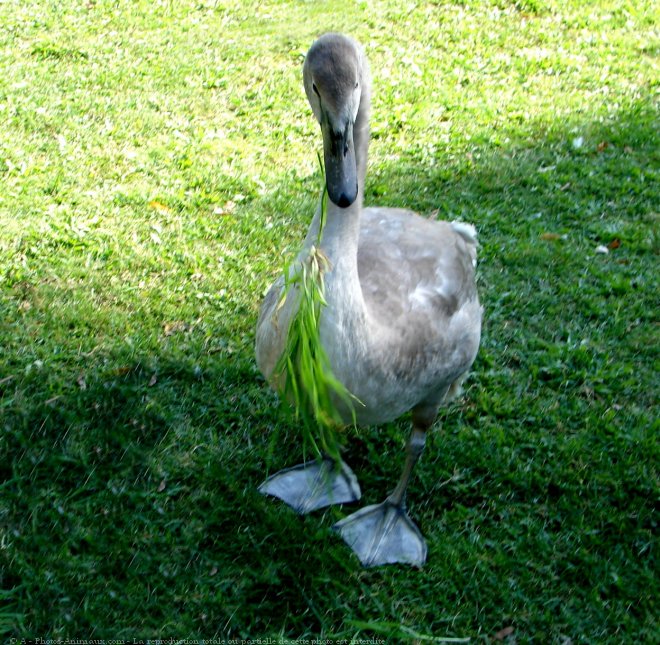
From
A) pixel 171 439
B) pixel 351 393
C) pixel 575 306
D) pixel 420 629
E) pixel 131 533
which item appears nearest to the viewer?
pixel 351 393

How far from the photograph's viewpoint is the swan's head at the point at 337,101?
256cm


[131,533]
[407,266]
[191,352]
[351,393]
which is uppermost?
[407,266]

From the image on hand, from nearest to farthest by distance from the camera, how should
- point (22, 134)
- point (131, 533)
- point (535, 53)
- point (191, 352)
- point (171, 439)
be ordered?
point (131, 533), point (171, 439), point (191, 352), point (22, 134), point (535, 53)

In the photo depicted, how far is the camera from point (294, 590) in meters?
3.39

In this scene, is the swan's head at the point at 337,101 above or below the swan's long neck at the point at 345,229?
above

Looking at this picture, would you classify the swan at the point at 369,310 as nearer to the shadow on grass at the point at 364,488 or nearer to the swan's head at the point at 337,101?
the swan's head at the point at 337,101

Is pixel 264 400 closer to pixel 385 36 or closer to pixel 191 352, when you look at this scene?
pixel 191 352

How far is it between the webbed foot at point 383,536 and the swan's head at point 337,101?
1674 millimetres

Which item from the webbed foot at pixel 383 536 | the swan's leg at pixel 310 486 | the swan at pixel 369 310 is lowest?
the webbed foot at pixel 383 536

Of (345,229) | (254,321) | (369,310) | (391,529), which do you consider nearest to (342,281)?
(345,229)

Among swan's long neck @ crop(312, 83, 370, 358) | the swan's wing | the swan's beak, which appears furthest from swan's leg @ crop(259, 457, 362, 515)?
the swan's beak

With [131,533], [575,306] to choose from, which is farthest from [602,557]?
[131,533]

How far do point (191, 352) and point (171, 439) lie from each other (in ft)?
2.10

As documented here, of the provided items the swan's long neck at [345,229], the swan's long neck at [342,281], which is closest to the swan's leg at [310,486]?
the swan's long neck at [342,281]
